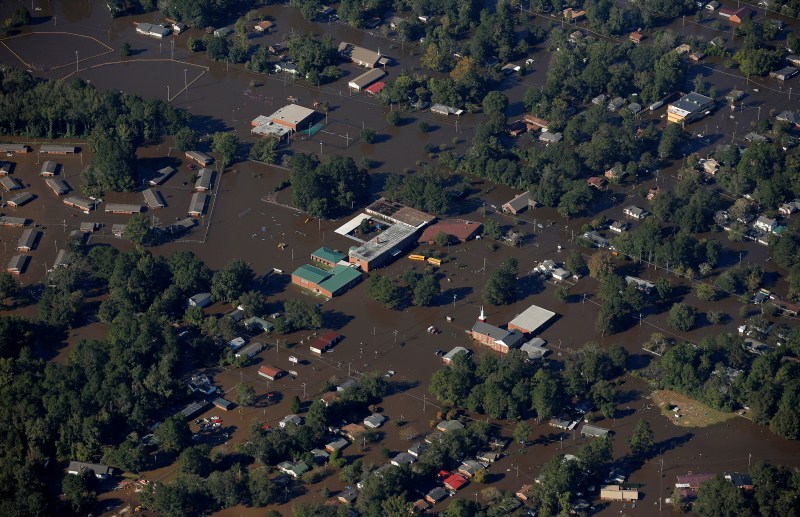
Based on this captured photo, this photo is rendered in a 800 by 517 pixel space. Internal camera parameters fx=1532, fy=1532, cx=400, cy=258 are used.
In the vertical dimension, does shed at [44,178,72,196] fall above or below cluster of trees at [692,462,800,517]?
below

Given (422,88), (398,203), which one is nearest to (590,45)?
(422,88)

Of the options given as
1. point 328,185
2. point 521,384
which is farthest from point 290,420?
point 328,185

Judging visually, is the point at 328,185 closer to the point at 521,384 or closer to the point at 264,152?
the point at 264,152

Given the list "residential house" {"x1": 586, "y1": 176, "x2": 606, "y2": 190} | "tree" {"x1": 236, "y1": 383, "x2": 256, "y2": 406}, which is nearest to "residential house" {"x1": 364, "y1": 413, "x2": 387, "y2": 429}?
"tree" {"x1": 236, "y1": 383, "x2": 256, "y2": 406}

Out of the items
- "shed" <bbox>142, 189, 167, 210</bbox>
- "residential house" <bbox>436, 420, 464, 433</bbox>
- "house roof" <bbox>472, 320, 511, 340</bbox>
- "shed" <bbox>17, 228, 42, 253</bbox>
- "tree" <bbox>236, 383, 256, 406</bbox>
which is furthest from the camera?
"shed" <bbox>142, 189, 167, 210</bbox>

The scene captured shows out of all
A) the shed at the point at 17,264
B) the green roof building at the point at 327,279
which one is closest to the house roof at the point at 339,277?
the green roof building at the point at 327,279

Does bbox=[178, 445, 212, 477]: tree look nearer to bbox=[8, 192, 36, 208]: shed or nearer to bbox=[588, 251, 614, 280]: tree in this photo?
bbox=[588, 251, 614, 280]: tree

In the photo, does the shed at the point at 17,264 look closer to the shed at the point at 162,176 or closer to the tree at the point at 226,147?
the shed at the point at 162,176

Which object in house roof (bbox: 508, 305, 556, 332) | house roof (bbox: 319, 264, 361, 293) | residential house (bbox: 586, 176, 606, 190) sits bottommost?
house roof (bbox: 319, 264, 361, 293)
